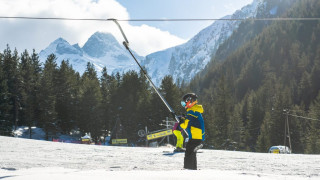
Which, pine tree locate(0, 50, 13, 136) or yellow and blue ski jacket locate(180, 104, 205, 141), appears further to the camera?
pine tree locate(0, 50, 13, 136)

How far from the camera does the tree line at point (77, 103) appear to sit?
61.3 m

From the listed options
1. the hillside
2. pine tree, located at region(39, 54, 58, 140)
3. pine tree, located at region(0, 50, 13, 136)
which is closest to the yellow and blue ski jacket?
pine tree, located at region(0, 50, 13, 136)

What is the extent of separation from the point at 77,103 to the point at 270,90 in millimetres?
79165

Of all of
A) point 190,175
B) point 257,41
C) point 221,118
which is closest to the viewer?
point 190,175

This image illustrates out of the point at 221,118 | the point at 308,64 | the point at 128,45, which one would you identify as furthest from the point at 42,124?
the point at 308,64

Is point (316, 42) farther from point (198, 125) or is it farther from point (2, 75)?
point (198, 125)

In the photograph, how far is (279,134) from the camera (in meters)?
66.4

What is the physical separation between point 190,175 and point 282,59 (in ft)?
524

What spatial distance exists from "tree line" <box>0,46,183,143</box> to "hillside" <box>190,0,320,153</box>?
13.4 metres

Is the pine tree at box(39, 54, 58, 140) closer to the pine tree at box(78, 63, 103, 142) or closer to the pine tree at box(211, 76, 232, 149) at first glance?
the pine tree at box(78, 63, 103, 142)

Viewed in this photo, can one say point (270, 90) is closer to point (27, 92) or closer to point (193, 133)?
point (27, 92)

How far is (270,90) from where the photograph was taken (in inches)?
4673

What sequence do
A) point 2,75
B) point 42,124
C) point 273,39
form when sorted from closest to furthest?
point 2,75 < point 42,124 < point 273,39

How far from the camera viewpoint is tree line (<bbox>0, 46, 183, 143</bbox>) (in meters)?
61.3
